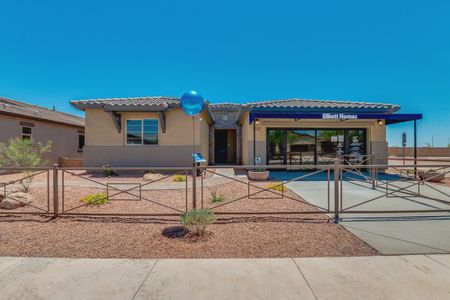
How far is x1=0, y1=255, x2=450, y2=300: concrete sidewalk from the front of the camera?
2.69m

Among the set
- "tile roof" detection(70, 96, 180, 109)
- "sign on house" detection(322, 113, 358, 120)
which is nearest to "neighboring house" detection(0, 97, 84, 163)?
"tile roof" detection(70, 96, 180, 109)

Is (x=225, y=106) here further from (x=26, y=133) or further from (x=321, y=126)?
(x=26, y=133)

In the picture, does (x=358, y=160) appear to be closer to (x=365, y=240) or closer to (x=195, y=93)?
(x=195, y=93)

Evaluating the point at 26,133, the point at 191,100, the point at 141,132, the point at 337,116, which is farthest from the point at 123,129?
the point at 337,116

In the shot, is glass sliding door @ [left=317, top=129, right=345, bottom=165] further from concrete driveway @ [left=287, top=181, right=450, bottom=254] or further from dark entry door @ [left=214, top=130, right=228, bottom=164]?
dark entry door @ [left=214, top=130, right=228, bottom=164]

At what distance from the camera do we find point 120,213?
18.4 feet

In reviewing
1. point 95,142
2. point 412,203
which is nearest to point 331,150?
point 412,203

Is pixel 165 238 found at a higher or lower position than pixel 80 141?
lower

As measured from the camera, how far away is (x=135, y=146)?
13414 millimetres

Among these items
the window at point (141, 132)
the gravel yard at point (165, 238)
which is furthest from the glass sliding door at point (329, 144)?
the window at point (141, 132)

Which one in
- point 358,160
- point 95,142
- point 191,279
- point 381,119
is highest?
point 381,119

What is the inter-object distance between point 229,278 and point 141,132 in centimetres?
1187

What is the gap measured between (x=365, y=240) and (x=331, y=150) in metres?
11.5

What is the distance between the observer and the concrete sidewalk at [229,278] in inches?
106
